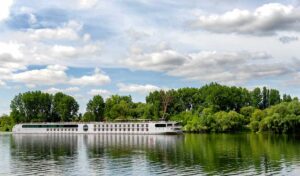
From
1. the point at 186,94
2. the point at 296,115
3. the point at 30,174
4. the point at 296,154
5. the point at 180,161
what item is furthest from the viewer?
the point at 186,94

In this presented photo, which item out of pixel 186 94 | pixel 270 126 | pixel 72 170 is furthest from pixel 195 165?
pixel 186 94

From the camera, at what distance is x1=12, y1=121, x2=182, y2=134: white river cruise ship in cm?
14795

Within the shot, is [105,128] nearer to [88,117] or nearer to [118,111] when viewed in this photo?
[118,111]

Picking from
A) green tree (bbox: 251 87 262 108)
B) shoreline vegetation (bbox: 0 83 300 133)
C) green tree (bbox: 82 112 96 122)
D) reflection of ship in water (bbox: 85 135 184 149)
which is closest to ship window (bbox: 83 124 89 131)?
shoreline vegetation (bbox: 0 83 300 133)

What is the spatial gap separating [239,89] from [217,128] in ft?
129

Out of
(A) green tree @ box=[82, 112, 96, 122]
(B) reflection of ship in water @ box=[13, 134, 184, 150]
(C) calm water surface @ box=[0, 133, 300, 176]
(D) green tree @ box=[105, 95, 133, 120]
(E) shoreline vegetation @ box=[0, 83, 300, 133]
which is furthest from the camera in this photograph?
(A) green tree @ box=[82, 112, 96, 122]

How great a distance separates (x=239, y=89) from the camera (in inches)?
7608

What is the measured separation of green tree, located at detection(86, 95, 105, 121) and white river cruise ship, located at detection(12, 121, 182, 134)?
94.1 feet

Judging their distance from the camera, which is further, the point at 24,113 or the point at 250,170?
the point at 24,113

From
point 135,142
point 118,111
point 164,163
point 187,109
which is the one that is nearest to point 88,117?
point 118,111

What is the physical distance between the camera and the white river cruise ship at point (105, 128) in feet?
485

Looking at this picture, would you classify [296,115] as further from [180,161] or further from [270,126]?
[180,161]

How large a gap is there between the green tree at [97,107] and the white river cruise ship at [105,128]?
2869cm

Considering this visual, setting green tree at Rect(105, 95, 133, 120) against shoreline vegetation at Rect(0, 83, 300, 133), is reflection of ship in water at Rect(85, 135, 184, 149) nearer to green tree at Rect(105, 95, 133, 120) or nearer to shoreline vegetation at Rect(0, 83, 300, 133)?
shoreline vegetation at Rect(0, 83, 300, 133)
